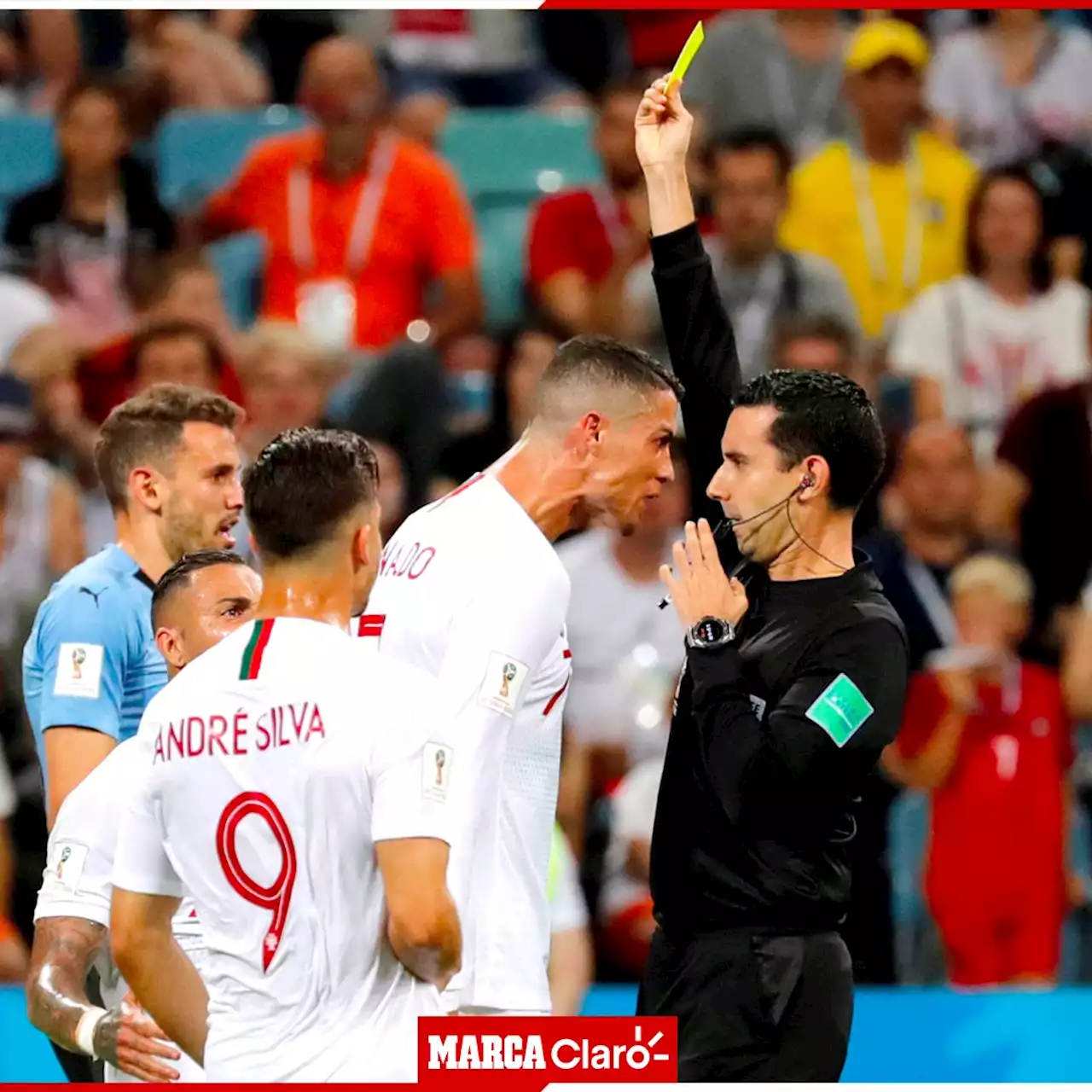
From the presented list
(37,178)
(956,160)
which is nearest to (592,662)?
(956,160)

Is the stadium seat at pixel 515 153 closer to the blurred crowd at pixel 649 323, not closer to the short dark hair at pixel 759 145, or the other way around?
the blurred crowd at pixel 649 323

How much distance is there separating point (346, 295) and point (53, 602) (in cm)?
448

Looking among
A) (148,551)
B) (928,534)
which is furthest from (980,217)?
(148,551)

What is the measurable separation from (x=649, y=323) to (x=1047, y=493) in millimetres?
1731

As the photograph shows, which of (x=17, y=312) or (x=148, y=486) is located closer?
(x=148, y=486)

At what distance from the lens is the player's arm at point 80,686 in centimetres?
485

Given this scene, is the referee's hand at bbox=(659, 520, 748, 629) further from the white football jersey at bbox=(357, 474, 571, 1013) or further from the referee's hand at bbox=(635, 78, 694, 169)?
the referee's hand at bbox=(635, 78, 694, 169)

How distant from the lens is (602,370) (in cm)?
475

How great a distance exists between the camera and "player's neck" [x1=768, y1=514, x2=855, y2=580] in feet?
15.3

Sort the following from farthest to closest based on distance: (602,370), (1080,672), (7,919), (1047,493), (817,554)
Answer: (1047,493) → (1080,672) → (7,919) → (602,370) → (817,554)

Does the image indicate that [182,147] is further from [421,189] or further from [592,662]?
[592,662]

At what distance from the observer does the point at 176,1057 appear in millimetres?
4199

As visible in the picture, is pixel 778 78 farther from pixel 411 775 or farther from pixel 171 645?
pixel 411 775

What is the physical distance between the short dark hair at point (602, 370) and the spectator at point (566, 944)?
7.97 feet
